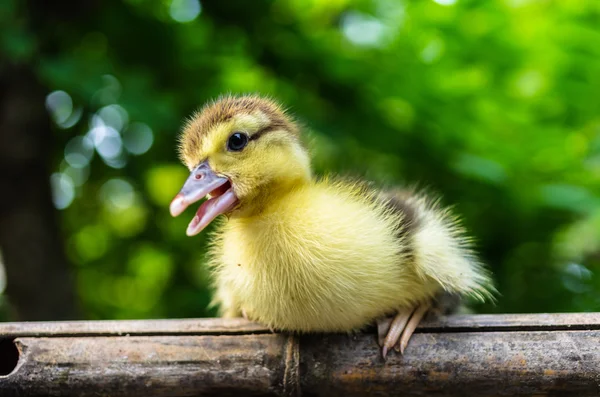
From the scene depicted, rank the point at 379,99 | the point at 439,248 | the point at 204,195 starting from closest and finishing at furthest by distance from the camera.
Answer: the point at 204,195 → the point at 439,248 → the point at 379,99

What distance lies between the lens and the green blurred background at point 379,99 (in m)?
1.90

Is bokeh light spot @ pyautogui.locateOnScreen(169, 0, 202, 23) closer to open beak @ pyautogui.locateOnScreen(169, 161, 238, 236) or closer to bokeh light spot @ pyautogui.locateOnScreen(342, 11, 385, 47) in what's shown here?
bokeh light spot @ pyautogui.locateOnScreen(342, 11, 385, 47)

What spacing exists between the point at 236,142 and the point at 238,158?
3 centimetres

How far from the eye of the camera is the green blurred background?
190 centimetres

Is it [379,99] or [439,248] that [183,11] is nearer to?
[379,99]

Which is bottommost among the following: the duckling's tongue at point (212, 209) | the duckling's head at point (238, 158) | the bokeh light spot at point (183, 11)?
the duckling's tongue at point (212, 209)

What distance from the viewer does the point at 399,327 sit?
116 centimetres

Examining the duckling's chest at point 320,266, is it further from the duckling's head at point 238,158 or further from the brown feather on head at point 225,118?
the brown feather on head at point 225,118

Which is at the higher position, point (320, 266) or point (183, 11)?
point (183, 11)

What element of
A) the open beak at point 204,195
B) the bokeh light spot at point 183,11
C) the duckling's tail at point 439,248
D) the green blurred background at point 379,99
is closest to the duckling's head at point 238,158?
the open beak at point 204,195

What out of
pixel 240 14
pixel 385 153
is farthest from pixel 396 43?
pixel 240 14

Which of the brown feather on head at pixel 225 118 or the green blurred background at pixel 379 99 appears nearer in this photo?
the brown feather on head at pixel 225 118

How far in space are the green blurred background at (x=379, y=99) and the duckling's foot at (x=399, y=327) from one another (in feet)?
2.30

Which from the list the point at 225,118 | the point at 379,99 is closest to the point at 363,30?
the point at 379,99
